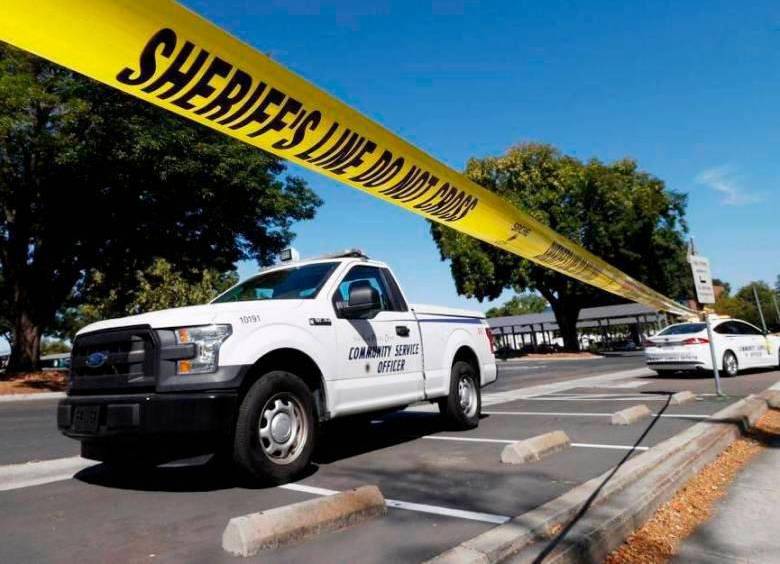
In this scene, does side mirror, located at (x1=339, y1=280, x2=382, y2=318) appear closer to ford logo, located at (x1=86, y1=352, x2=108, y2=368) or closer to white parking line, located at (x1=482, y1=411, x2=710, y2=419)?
ford logo, located at (x1=86, y1=352, x2=108, y2=368)

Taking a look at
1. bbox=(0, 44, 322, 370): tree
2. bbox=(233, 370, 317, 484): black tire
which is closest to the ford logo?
bbox=(233, 370, 317, 484): black tire

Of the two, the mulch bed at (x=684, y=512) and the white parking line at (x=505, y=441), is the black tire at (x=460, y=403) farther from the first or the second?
the mulch bed at (x=684, y=512)

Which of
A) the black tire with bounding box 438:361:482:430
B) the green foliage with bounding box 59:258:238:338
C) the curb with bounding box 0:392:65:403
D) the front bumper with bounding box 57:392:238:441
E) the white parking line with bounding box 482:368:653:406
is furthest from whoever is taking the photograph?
the green foliage with bounding box 59:258:238:338

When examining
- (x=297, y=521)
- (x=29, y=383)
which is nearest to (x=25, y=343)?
(x=29, y=383)

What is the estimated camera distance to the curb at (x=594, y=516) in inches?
103

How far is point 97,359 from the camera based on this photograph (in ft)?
13.7

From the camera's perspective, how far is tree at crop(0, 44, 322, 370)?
15.8m

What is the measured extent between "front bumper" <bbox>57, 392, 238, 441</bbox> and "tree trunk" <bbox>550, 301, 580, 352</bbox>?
35.0m

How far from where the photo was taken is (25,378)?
19266 mm

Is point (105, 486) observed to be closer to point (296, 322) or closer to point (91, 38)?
point (296, 322)

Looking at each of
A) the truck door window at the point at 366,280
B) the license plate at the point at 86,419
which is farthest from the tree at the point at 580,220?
the license plate at the point at 86,419

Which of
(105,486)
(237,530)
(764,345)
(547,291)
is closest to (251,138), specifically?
(237,530)

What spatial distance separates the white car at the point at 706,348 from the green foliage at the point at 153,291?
17.3 m

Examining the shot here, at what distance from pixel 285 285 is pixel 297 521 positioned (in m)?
3.00
